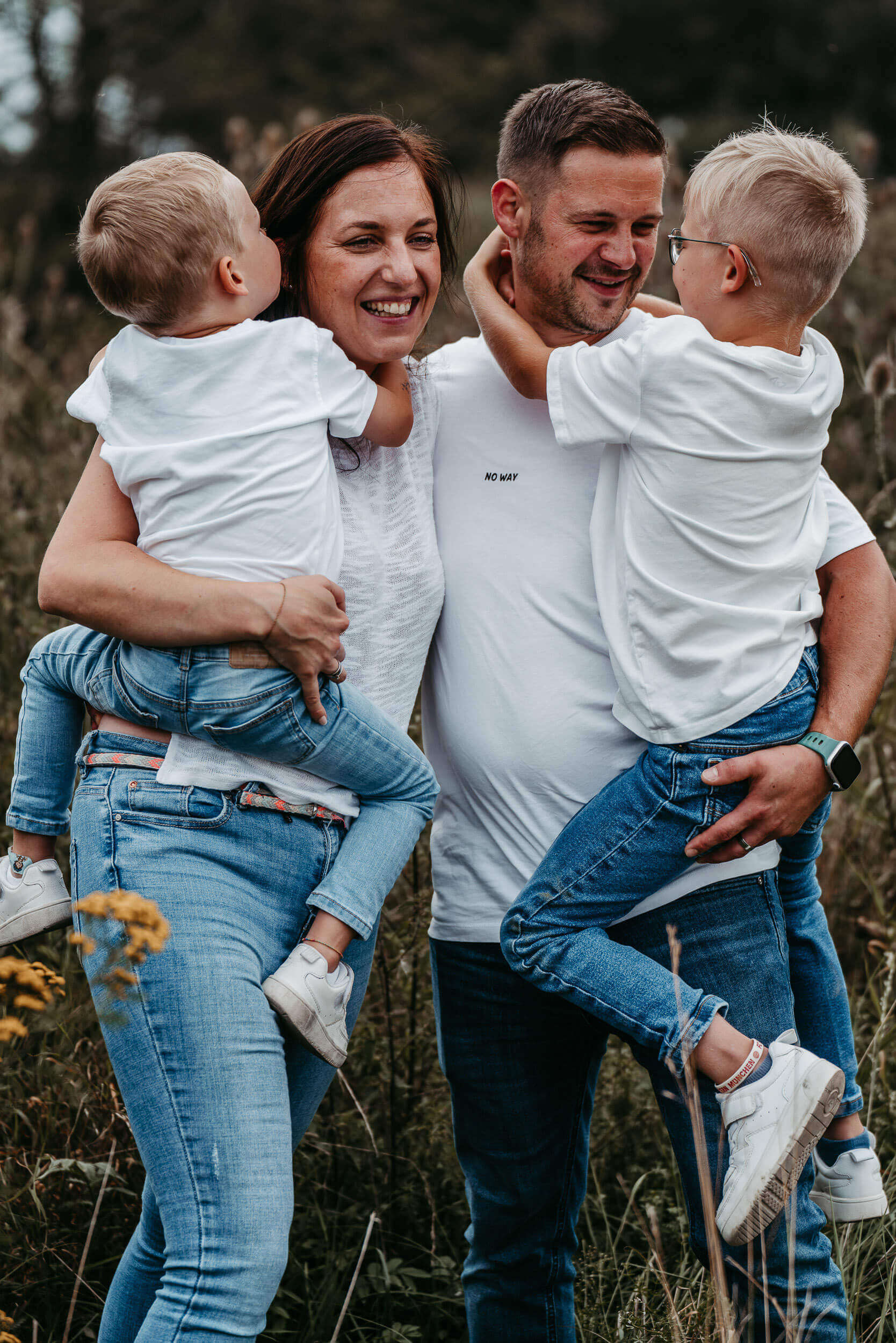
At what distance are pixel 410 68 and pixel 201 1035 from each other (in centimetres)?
1831

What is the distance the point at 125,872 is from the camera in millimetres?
2023

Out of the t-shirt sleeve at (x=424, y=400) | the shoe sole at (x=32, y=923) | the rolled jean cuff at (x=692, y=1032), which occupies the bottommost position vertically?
the rolled jean cuff at (x=692, y=1032)

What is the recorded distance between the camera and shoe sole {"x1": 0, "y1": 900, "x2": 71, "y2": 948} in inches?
88.7

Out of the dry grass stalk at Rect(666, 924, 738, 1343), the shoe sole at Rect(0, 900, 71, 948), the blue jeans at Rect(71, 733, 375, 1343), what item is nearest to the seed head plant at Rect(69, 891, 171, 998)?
the blue jeans at Rect(71, 733, 375, 1343)

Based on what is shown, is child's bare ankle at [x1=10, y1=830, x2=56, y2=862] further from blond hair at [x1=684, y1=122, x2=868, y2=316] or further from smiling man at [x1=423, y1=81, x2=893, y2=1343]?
blond hair at [x1=684, y1=122, x2=868, y2=316]

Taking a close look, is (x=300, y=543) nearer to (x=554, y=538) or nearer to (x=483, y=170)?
(x=554, y=538)

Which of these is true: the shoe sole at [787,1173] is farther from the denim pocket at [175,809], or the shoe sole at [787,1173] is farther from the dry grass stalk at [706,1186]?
the denim pocket at [175,809]

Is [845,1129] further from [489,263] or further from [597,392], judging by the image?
[489,263]

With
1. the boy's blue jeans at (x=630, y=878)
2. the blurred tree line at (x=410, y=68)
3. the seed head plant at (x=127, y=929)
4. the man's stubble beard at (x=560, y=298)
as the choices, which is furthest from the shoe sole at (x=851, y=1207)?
the blurred tree line at (x=410, y=68)

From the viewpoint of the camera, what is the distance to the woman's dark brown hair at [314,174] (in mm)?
2422

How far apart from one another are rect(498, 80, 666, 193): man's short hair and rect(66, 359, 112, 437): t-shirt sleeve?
1.01 meters

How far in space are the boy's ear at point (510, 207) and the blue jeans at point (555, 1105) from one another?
1400 mm

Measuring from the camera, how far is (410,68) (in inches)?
706

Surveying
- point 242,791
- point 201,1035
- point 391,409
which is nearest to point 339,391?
point 391,409
